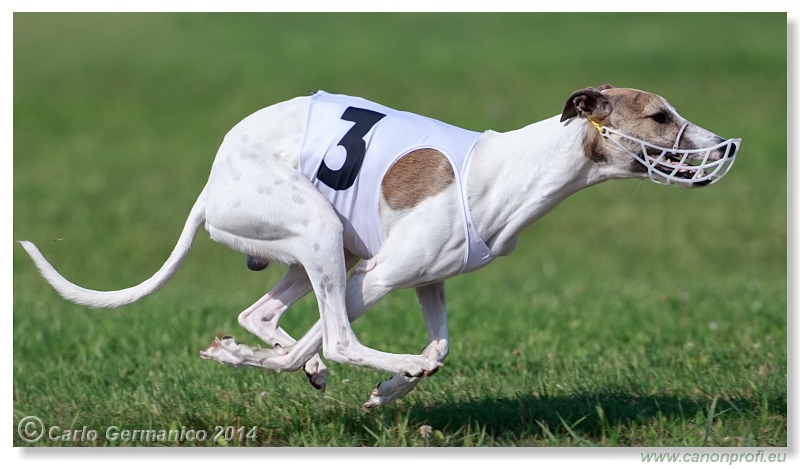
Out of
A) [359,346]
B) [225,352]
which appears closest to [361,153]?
[359,346]

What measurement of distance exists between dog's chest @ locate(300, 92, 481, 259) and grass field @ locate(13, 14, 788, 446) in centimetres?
101

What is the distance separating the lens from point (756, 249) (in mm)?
12789

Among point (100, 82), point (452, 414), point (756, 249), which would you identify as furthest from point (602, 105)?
point (100, 82)

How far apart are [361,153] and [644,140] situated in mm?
1312

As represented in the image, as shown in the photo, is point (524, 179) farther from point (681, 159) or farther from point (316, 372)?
point (316, 372)

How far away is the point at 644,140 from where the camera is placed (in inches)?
202

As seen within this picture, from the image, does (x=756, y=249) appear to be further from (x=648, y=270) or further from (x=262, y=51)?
(x=262, y=51)

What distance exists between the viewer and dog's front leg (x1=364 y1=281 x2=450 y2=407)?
5.52 m

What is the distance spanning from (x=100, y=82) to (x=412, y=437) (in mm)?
16012
